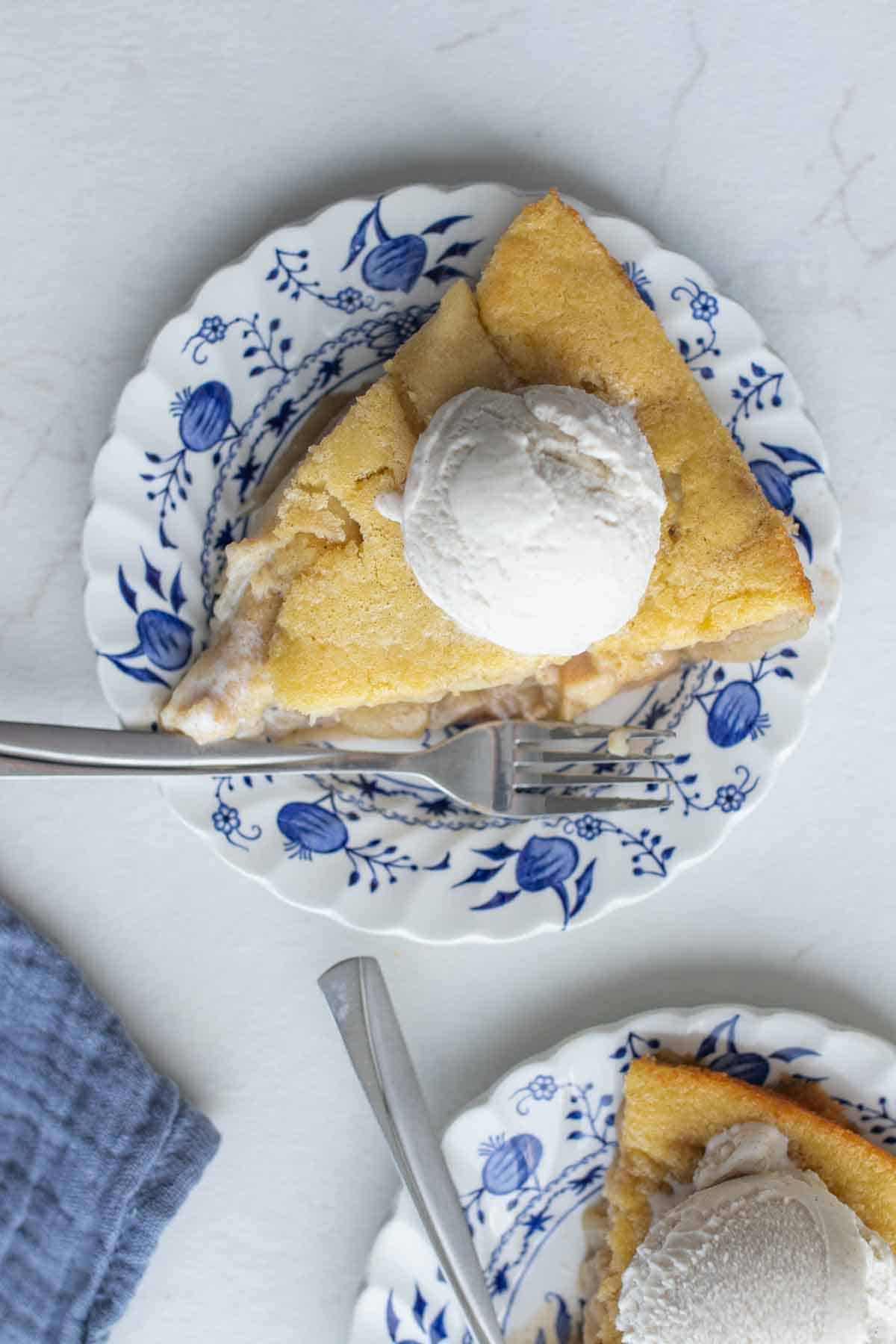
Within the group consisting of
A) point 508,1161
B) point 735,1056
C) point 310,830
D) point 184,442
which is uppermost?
point 184,442

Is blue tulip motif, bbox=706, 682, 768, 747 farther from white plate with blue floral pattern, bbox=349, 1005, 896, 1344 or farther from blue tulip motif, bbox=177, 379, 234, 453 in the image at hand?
blue tulip motif, bbox=177, 379, 234, 453

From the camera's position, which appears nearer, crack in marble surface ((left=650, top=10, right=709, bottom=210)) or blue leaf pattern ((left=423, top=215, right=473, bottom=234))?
blue leaf pattern ((left=423, top=215, right=473, bottom=234))

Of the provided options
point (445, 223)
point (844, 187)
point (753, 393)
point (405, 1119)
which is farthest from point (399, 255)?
point (405, 1119)

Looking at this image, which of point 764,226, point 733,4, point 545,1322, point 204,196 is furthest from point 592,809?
point 733,4

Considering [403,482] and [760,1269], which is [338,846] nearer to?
[403,482]

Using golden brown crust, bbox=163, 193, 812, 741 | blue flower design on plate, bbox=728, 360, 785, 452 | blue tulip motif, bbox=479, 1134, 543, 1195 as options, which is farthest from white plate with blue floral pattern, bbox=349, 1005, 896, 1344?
blue flower design on plate, bbox=728, 360, 785, 452

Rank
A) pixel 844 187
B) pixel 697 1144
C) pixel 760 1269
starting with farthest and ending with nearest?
pixel 844 187, pixel 697 1144, pixel 760 1269

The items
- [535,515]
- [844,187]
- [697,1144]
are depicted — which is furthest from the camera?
[844,187]
